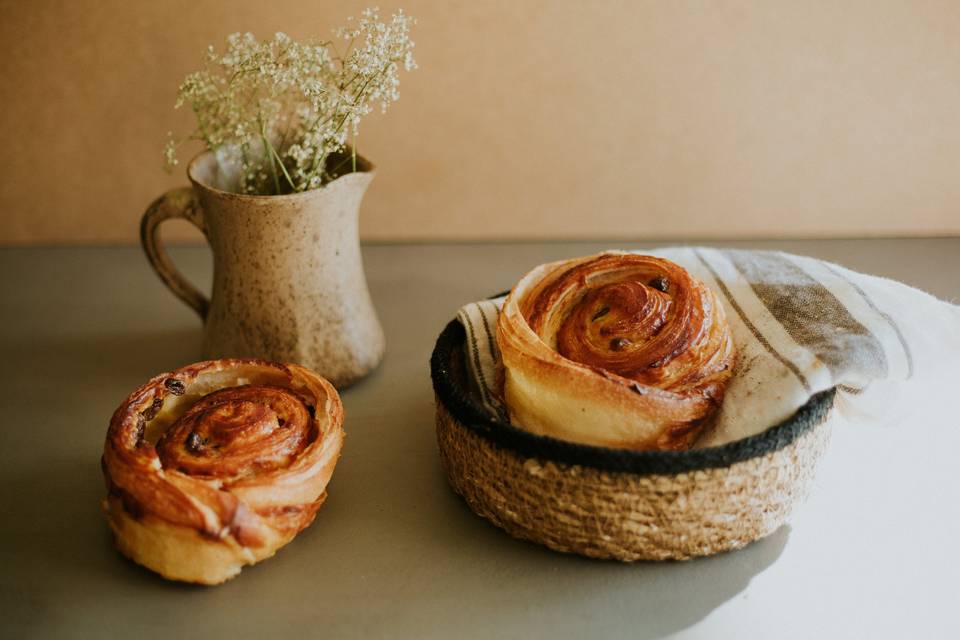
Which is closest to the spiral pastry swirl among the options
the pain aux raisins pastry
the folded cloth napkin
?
the folded cloth napkin

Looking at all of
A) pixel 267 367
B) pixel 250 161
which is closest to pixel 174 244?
pixel 250 161

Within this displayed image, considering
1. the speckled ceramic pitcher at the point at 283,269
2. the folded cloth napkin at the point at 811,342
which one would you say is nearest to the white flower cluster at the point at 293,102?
the speckled ceramic pitcher at the point at 283,269

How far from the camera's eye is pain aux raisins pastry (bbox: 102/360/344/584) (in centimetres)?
66

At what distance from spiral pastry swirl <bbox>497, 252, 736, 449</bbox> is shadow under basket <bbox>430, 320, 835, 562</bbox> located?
0.13ft

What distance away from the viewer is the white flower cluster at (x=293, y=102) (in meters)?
0.82

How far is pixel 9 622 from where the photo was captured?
663 mm

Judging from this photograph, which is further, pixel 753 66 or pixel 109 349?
pixel 753 66

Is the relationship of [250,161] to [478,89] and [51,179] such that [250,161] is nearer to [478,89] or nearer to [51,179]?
[478,89]

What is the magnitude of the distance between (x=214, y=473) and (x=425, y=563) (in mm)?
179

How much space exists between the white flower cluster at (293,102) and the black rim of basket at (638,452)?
0.98ft

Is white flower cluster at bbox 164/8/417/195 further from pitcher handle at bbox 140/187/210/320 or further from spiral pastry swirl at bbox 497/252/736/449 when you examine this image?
spiral pastry swirl at bbox 497/252/736/449

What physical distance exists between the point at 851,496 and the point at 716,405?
178mm

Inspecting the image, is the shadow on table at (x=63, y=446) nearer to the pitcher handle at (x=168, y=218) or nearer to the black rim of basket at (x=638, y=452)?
the pitcher handle at (x=168, y=218)

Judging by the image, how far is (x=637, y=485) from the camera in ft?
2.11
